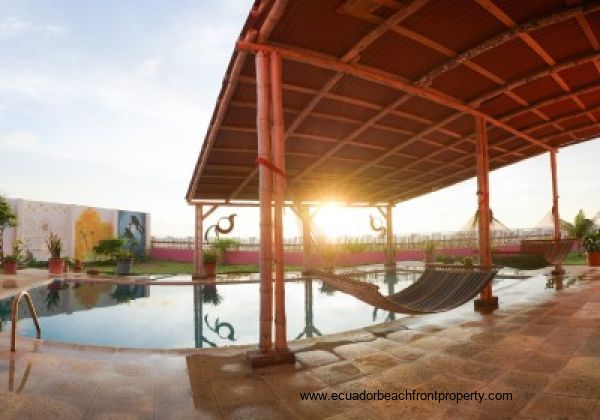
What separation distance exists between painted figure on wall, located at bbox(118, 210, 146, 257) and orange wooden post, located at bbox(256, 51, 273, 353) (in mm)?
22188

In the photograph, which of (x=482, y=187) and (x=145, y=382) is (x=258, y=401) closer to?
(x=145, y=382)

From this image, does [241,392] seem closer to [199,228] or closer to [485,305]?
[485,305]

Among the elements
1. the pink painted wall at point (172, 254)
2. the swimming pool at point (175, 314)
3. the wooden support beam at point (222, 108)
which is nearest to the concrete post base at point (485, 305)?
the swimming pool at point (175, 314)

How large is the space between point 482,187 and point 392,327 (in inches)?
123

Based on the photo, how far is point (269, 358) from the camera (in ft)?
12.1

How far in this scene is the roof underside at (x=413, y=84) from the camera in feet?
12.5

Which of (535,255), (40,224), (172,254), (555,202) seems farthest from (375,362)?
(172,254)

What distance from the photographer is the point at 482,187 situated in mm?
6359

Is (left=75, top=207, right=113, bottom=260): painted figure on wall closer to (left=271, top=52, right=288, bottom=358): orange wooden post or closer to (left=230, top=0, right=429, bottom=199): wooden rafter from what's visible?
(left=230, top=0, right=429, bottom=199): wooden rafter

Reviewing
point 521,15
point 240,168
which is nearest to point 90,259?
point 240,168

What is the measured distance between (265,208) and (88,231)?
22333 millimetres

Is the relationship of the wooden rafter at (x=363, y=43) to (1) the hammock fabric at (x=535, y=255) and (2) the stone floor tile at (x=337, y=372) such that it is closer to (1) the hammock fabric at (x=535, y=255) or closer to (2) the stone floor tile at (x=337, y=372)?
(2) the stone floor tile at (x=337, y=372)

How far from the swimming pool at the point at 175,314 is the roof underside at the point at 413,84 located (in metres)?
3.09

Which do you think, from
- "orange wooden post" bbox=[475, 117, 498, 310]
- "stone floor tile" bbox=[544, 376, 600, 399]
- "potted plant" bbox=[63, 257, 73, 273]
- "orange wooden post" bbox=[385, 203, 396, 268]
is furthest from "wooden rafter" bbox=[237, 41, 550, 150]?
"potted plant" bbox=[63, 257, 73, 273]
